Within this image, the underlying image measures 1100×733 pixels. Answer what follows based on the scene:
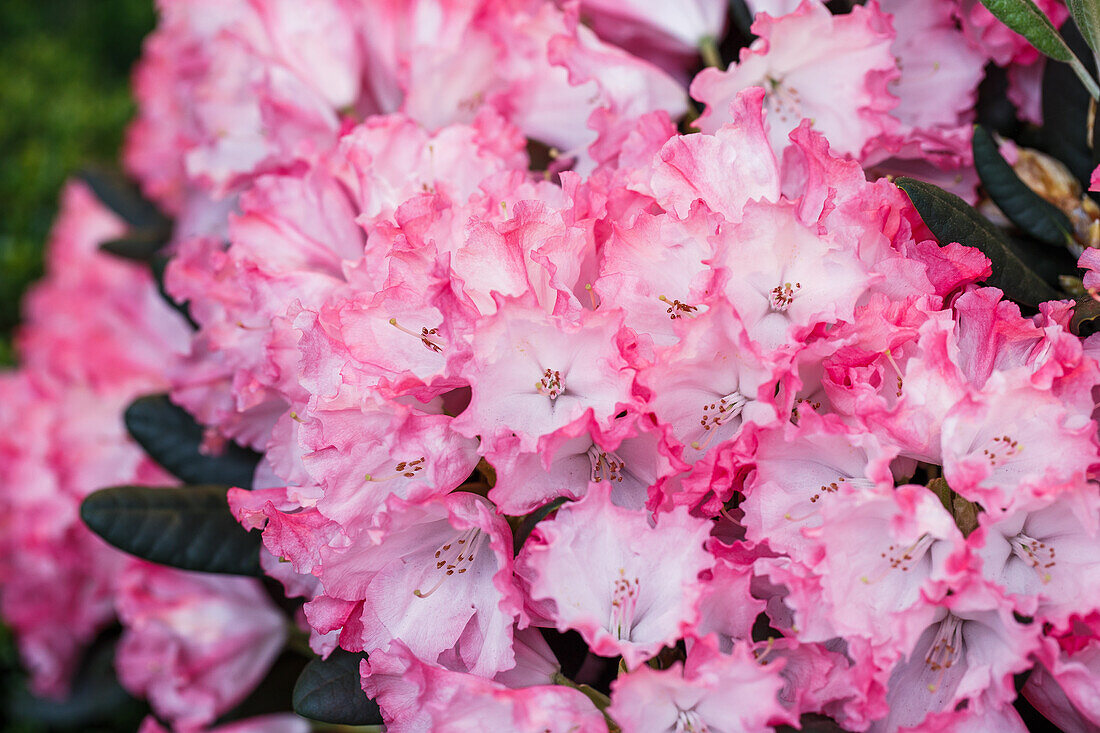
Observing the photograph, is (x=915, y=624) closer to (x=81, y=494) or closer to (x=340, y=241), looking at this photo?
(x=340, y=241)

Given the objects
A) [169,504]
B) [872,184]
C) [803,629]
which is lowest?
[169,504]

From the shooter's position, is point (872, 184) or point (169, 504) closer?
point (872, 184)

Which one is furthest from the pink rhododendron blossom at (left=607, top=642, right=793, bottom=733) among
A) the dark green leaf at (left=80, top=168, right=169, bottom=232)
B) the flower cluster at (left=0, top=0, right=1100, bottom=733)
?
the dark green leaf at (left=80, top=168, right=169, bottom=232)

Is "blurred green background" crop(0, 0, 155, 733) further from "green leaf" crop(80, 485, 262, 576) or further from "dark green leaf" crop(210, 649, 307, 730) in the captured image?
"green leaf" crop(80, 485, 262, 576)

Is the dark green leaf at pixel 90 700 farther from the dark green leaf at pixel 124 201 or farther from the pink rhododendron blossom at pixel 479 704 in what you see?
the pink rhododendron blossom at pixel 479 704

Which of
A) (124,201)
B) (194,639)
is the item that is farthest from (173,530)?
(124,201)

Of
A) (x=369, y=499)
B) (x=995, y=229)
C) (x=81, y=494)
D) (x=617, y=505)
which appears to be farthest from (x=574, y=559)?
(x=81, y=494)

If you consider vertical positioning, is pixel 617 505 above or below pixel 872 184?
below

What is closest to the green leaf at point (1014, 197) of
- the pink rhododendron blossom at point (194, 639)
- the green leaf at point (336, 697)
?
the green leaf at point (336, 697)
